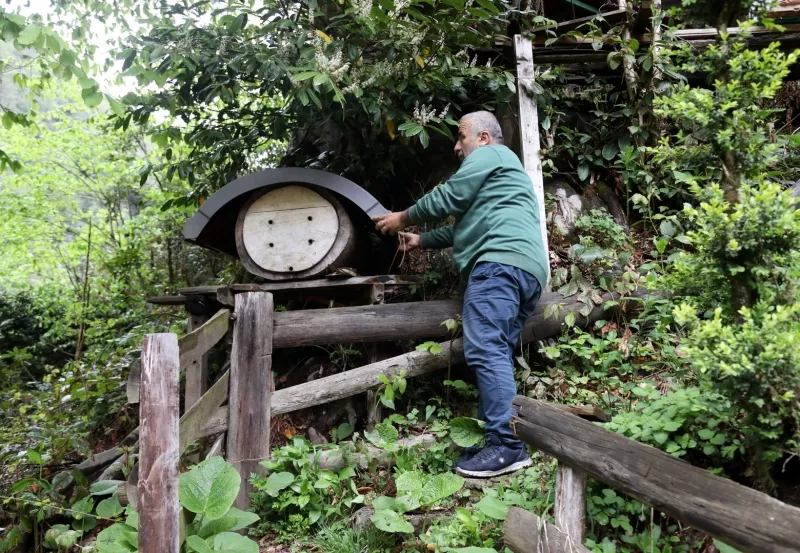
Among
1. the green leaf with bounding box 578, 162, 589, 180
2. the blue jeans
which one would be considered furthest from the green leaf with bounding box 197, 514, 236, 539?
the green leaf with bounding box 578, 162, 589, 180

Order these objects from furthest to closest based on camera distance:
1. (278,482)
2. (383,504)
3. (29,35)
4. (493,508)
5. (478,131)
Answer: (478,131) < (29,35) < (278,482) < (383,504) < (493,508)

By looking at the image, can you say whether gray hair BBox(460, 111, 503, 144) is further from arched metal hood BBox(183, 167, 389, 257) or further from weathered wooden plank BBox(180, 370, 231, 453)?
weathered wooden plank BBox(180, 370, 231, 453)

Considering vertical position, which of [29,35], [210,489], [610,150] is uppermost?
[29,35]

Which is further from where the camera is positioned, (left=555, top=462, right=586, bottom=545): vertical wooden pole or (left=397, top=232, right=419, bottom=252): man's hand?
(left=397, top=232, right=419, bottom=252): man's hand

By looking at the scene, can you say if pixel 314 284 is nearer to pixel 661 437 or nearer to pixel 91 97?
pixel 91 97

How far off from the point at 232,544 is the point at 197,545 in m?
0.15

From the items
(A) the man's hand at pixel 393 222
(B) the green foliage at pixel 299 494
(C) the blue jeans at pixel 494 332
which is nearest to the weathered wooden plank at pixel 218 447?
(B) the green foliage at pixel 299 494

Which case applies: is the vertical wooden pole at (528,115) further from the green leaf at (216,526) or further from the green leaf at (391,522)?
the green leaf at (216,526)

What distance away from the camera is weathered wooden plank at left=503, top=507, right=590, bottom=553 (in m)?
2.31

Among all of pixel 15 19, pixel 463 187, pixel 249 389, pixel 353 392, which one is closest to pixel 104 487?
pixel 249 389

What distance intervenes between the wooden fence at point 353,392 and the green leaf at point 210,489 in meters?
0.22

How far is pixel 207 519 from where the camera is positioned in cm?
273

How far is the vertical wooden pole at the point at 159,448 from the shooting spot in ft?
7.71

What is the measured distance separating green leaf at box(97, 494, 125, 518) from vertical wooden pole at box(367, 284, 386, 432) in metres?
1.62
